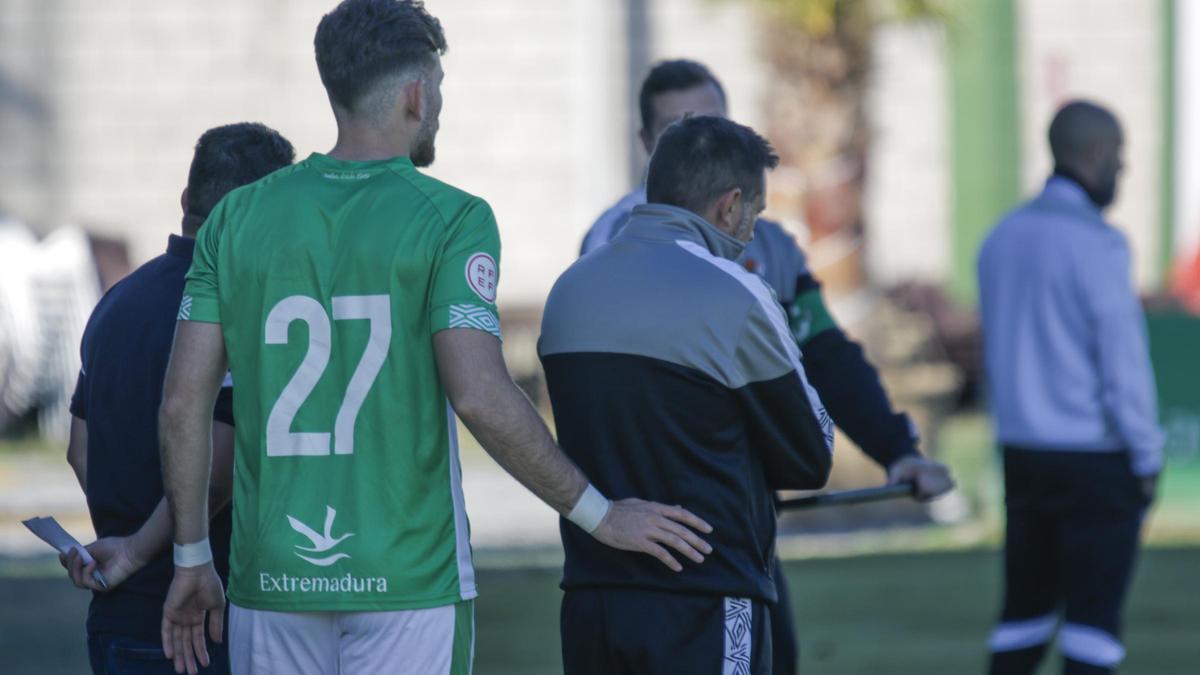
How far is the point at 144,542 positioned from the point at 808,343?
7.04 feet

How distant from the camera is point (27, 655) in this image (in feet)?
24.8

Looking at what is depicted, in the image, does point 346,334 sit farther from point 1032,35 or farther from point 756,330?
point 1032,35

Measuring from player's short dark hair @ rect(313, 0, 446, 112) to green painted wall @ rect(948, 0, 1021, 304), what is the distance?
18511 millimetres

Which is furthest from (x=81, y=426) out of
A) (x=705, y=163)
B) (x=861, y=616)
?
(x=861, y=616)

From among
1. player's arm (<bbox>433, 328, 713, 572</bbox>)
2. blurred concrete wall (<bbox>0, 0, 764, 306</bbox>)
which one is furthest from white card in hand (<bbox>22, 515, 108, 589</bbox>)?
blurred concrete wall (<bbox>0, 0, 764, 306</bbox>)

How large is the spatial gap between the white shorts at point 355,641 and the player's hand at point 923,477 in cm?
172

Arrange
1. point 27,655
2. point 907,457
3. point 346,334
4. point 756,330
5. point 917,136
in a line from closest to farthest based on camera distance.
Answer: point 346,334 < point 756,330 < point 907,457 < point 27,655 < point 917,136

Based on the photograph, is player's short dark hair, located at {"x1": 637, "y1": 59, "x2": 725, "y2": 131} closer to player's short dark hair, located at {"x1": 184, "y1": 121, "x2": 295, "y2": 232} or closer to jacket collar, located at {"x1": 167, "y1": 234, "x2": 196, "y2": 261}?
player's short dark hair, located at {"x1": 184, "y1": 121, "x2": 295, "y2": 232}

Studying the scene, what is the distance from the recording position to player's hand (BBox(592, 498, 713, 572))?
142 inches

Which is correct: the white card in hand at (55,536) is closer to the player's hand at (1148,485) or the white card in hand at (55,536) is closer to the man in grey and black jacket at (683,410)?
the man in grey and black jacket at (683,410)

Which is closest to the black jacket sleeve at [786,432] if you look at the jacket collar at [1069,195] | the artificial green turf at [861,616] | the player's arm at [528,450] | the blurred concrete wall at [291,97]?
the player's arm at [528,450]

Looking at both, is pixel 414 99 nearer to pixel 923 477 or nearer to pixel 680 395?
pixel 680 395

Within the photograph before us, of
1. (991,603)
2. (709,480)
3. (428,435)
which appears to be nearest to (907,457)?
(709,480)

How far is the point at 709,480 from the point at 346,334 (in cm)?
90
